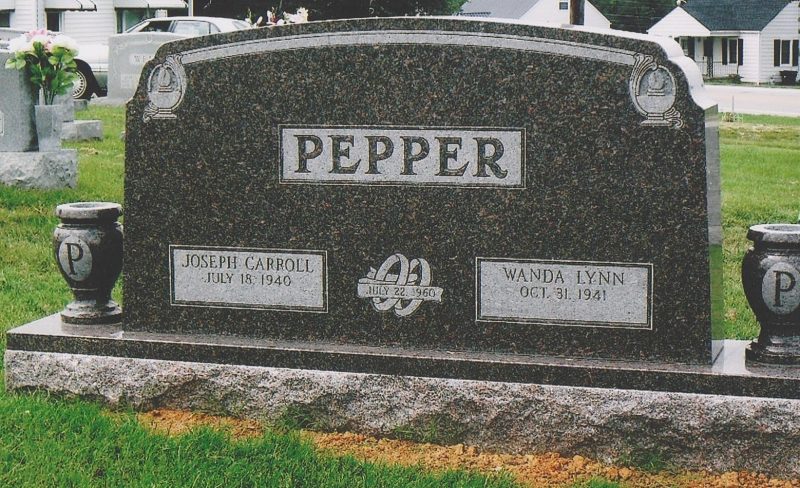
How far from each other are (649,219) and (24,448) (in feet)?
8.03

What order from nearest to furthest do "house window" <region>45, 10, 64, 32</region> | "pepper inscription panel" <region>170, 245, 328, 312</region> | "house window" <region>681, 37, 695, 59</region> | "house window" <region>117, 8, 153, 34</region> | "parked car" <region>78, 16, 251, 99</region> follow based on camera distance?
"pepper inscription panel" <region>170, 245, 328, 312</region> → "parked car" <region>78, 16, 251, 99</region> → "house window" <region>45, 10, 64, 32</region> → "house window" <region>117, 8, 153, 34</region> → "house window" <region>681, 37, 695, 59</region>

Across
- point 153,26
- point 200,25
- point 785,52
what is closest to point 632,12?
point 785,52

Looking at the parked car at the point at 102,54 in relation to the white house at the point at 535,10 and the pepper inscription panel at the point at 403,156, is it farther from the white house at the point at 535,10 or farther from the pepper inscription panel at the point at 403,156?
the white house at the point at 535,10

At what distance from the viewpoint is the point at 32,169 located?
33.8 feet

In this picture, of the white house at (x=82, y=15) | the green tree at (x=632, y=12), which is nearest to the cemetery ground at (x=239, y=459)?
the white house at (x=82, y=15)

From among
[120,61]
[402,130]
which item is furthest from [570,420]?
[120,61]

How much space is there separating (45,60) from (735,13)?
192 feet

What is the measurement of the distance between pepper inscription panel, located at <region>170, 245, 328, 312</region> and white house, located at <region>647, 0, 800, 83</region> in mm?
56470

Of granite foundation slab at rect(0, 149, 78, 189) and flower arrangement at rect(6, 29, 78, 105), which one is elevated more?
flower arrangement at rect(6, 29, 78, 105)

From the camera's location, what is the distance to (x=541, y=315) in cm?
451

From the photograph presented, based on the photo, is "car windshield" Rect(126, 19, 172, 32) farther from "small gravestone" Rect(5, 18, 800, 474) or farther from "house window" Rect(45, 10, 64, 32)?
"small gravestone" Rect(5, 18, 800, 474)

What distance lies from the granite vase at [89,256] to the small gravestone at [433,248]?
3 centimetres

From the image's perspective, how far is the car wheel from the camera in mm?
21641

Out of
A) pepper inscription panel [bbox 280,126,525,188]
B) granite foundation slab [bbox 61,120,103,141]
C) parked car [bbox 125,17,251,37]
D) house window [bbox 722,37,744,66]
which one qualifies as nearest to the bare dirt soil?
pepper inscription panel [bbox 280,126,525,188]
